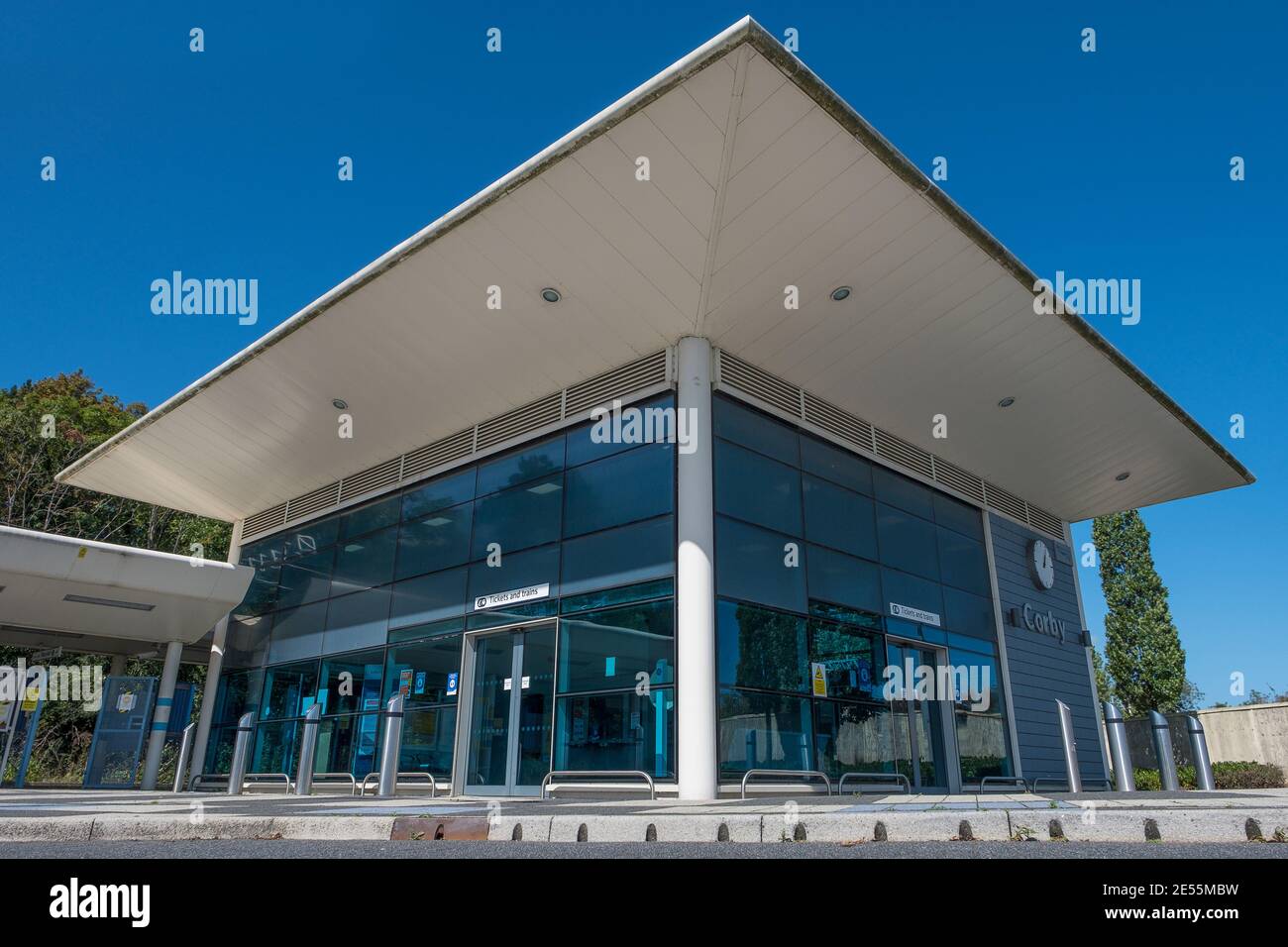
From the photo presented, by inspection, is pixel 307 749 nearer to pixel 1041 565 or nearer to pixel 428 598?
pixel 428 598

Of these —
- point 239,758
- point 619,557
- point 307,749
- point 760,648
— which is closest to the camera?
point 760,648

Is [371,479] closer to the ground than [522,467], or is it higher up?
higher up

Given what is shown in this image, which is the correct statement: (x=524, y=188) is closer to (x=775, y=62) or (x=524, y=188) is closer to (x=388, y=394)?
(x=775, y=62)

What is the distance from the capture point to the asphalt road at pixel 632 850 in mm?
3656

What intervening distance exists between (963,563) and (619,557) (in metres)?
7.34

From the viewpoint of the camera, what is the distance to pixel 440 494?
46.6 feet

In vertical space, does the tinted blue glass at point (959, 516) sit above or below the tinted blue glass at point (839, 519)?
above

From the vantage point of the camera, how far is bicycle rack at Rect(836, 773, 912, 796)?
1087 centimetres

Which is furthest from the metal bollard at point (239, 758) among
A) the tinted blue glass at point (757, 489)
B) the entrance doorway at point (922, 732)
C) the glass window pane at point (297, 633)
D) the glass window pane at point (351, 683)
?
the entrance doorway at point (922, 732)

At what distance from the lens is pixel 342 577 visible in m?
15.4

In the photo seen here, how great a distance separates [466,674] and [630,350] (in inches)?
213

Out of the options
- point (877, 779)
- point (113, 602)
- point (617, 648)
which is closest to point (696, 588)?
point (617, 648)

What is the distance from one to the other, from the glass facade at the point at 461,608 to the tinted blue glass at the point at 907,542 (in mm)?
4493

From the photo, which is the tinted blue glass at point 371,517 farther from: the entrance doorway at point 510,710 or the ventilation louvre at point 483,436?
the entrance doorway at point 510,710
